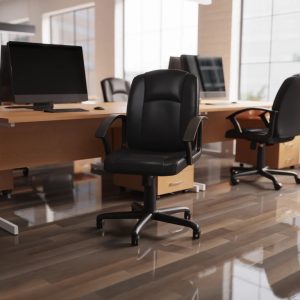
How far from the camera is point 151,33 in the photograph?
28.0 feet

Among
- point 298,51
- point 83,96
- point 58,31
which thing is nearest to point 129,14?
point 58,31

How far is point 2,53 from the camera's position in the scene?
4.02 metres

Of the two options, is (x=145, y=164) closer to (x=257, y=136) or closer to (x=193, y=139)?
(x=193, y=139)

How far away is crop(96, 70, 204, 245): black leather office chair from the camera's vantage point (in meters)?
2.95

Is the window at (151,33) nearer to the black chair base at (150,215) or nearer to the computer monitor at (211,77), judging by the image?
the computer monitor at (211,77)

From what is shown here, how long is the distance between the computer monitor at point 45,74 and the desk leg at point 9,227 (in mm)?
884

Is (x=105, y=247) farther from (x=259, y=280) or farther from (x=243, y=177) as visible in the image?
(x=243, y=177)

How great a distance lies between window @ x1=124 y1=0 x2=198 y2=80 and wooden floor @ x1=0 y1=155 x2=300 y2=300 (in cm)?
473

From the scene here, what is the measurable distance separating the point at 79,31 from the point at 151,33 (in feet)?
8.29

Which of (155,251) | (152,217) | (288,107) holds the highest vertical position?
(288,107)

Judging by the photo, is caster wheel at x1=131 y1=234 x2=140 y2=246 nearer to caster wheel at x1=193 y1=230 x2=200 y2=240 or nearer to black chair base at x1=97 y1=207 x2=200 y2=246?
black chair base at x1=97 y1=207 x2=200 y2=246

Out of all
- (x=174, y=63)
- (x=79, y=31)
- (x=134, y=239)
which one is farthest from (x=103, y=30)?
(x=134, y=239)

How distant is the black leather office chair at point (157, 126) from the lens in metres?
2.95

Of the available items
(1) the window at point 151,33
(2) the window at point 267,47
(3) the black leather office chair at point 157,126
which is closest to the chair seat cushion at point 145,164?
(3) the black leather office chair at point 157,126
